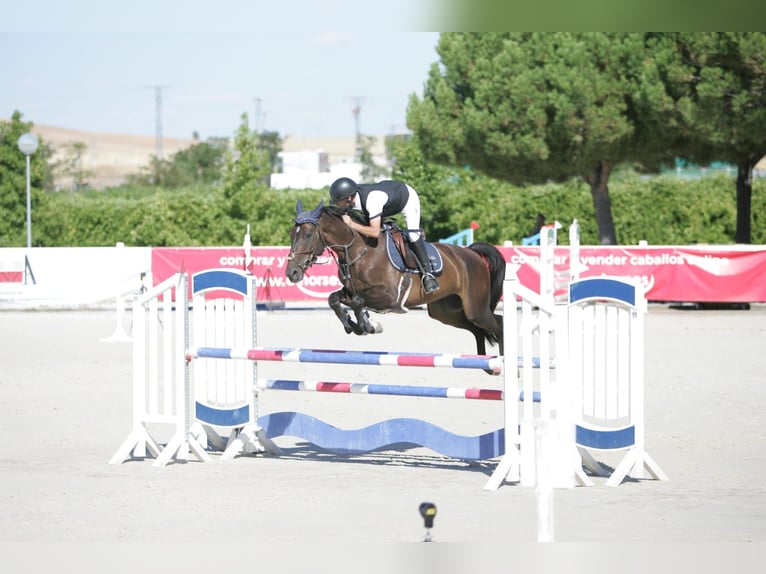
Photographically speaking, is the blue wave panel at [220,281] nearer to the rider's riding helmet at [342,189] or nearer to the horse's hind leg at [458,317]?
the rider's riding helmet at [342,189]

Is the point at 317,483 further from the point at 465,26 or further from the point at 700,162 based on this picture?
the point at 700,162

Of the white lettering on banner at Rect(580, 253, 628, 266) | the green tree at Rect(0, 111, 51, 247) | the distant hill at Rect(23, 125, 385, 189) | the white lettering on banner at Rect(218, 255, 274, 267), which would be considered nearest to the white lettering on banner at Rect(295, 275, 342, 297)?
the white lettering on banner at Rect(218, 255, 274, 267)

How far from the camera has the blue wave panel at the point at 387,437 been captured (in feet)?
24.1

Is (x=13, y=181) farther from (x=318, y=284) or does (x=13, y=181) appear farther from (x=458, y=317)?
(x=458, y=317)

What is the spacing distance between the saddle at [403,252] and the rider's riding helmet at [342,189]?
1.62 feet

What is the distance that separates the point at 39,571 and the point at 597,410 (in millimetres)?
3851

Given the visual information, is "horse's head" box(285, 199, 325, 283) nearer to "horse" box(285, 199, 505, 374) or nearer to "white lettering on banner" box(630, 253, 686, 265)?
"horse" box(285, 199, 505, 374)

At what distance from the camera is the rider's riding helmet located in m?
8.42

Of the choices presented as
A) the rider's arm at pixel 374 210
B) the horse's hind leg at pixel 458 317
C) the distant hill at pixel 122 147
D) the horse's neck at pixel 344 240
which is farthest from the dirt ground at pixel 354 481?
the distant hill at pixel 122 147

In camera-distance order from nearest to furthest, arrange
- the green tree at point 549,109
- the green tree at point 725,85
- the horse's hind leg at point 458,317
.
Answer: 1. the horse's hind leg at point 458,317
2. the green tree at point 725,85
3. the green tree at point 549,109

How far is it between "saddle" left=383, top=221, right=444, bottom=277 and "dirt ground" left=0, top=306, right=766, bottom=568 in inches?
56.1

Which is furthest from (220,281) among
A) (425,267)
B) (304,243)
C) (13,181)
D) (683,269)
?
(13,181)

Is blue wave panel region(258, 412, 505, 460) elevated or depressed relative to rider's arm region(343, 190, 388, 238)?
depressed

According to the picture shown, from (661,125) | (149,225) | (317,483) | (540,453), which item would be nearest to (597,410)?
(317,483)
